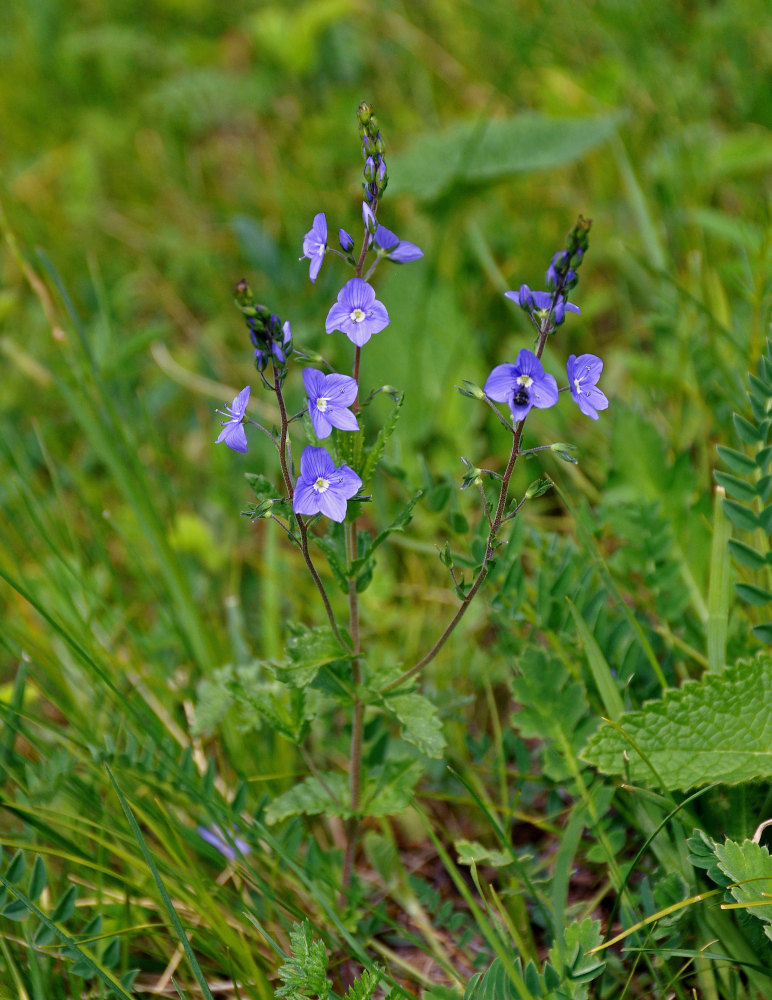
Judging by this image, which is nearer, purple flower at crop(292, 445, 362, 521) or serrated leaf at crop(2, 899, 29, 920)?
purple flower at crop(292, 445, 362, 521)

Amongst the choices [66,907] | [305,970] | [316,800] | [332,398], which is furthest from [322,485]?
[66,907]

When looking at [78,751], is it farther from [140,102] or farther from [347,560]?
[140,102]

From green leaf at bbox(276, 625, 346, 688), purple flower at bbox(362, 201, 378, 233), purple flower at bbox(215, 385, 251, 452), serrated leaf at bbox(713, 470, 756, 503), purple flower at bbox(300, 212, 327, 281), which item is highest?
purple flower at bbox(362, 201, 378, 233)

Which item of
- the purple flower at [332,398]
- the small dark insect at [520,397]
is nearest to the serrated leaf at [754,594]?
the small dark insect at [520,397]

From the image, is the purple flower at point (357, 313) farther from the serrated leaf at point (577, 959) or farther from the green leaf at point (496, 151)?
the green leaf at point (496, 151)

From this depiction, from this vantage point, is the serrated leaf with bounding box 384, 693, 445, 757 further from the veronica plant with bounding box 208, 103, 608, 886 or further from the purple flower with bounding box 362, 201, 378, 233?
the purple flower with bounding box 362, 201, 378, 233

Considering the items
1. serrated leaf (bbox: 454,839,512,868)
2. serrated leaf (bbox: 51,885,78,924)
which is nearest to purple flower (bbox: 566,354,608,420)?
serrated leaf (bbox: 454,839,512,868)
